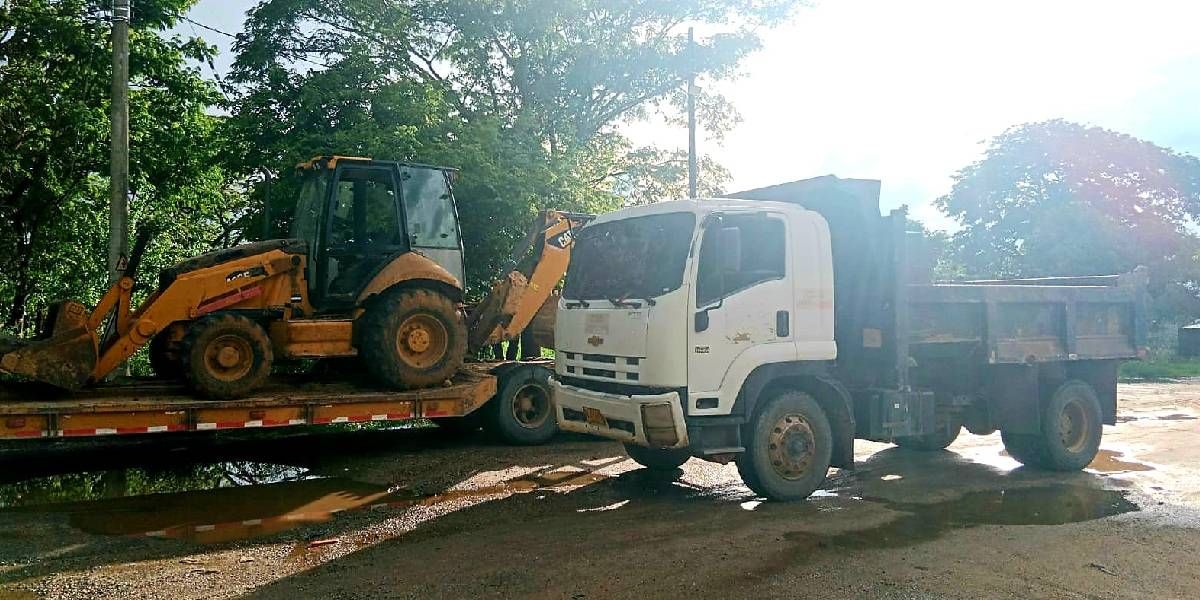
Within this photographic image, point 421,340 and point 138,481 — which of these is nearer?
point 138,481

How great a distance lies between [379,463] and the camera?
31.8ft

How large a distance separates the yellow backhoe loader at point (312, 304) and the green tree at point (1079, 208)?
32.6 metres

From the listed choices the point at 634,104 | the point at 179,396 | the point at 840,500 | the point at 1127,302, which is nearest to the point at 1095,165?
the point at 634,104

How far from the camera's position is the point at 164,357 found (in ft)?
32.8

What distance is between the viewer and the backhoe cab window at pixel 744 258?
23.4ft

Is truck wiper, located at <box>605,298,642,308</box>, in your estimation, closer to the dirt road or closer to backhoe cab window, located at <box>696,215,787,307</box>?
backhoe cab window, located at <box>696,215,787,307</box>

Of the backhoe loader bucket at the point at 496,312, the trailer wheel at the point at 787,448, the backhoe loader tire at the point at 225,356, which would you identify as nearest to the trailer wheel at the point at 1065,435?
the trailer wheel at the point at 787,448

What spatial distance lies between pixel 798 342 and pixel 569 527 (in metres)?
2.53

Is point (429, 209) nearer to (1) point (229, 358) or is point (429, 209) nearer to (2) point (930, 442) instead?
(1) point (229, 358)

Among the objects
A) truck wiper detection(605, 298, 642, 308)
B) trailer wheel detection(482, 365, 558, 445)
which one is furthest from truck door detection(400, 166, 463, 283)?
truck wiper detection(605, 298, 642, 308)

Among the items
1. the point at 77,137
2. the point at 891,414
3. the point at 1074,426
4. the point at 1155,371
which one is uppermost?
the point at 77,137

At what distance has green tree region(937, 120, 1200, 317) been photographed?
36.2 metres

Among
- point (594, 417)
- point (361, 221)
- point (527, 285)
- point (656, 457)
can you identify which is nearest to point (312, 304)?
point (361, 221)

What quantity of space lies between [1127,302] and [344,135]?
1144 cm
